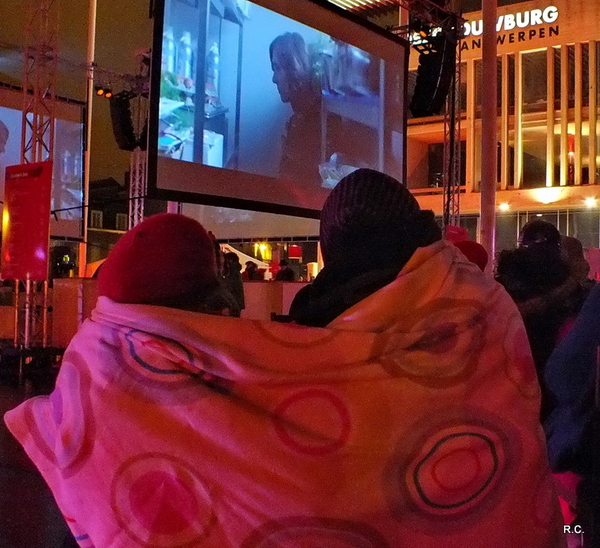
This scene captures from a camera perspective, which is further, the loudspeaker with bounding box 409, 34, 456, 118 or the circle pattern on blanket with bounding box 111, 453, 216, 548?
the loudspeaker with bounding box 409, 34, 456, 118

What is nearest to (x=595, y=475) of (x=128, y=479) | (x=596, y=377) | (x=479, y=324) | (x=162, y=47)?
(x=596, y=377)

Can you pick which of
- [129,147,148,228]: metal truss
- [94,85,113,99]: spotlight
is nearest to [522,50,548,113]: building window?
[129,147,148,228]: metal truss

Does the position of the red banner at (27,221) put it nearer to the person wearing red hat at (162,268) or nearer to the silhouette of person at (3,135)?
the person wearing red hat at (162,268)

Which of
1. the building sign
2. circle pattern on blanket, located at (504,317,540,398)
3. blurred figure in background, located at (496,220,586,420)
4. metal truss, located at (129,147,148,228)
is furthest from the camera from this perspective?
the building sign

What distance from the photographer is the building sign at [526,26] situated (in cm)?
1722

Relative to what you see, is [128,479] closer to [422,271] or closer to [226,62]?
[422,271]

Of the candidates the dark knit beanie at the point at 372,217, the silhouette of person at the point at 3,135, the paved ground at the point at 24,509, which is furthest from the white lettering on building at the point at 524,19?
the dark knit beanie at the point at 372,217

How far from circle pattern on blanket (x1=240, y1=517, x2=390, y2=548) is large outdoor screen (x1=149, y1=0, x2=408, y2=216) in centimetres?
391

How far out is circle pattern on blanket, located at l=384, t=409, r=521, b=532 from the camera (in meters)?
0.96

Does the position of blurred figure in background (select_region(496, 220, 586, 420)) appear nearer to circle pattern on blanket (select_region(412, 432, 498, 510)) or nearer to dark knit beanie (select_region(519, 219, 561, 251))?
dark knit beanie (select_region(519, 219, 561, 251))

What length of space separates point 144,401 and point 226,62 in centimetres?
449

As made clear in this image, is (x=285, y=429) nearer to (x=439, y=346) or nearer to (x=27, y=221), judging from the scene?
(x=439, y=346)

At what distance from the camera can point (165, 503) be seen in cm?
93

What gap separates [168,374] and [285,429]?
0.18 meters
